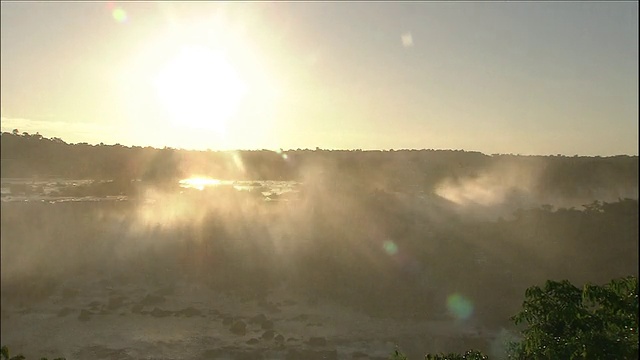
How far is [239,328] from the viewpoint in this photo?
65.4 feet

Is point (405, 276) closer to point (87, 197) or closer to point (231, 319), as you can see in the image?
point (231, 319)

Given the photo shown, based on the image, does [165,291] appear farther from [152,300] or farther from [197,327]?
[197,327]

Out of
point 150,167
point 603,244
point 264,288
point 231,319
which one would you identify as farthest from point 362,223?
point 150,167

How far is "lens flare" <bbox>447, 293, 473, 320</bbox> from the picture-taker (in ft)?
79.7

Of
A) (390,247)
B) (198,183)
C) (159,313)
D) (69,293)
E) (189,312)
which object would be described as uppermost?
(198,183)

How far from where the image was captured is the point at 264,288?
26.4m

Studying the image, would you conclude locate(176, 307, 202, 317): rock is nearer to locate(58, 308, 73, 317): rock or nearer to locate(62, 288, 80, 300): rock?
locate(58, 308, 73, 317): rock

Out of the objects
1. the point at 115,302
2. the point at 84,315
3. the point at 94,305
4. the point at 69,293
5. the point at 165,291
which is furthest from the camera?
the point at 165,291

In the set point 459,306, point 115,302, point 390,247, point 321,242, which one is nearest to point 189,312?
point 115,302

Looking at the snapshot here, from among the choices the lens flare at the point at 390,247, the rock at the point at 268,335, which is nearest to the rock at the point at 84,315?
the rock at the point at 268,335

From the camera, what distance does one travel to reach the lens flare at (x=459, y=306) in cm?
2428

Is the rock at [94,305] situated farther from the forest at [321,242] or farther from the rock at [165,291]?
the rock at [165,291]

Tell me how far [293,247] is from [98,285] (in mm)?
12584

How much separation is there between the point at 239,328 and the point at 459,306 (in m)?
13.0
